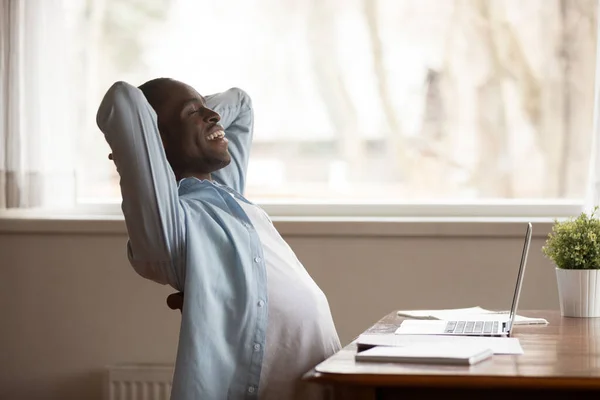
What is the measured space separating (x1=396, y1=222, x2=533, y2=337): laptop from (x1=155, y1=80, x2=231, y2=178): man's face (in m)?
0.52

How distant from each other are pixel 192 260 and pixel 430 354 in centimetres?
50

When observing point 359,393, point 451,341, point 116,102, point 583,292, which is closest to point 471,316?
point 583,292

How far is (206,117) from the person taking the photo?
1825 mm

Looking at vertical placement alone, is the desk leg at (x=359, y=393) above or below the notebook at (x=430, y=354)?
below

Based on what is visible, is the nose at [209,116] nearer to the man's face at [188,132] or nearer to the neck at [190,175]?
the man's face at [188,132]

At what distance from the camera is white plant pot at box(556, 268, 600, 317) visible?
2.02 m

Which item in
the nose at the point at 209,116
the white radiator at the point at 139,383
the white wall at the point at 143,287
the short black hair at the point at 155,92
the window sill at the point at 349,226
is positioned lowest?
the white radiator at the point at 139,383

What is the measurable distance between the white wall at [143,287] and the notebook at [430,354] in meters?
1.52

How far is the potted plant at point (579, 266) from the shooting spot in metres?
2.02

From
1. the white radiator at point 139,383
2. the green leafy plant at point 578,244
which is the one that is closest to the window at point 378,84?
the white radiator at point 139,383

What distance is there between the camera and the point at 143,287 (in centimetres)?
304

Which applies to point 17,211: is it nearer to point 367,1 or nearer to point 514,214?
point 367,1

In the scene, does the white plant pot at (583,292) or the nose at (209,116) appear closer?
the nose at (209,116)

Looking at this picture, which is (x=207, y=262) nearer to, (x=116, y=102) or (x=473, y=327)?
(x=116, y=102)
